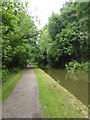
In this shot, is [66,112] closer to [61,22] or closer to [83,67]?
[83,67]

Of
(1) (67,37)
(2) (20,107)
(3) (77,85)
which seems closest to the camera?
(2) (20,107)

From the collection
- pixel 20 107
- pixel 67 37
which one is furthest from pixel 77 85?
pixel 67 37

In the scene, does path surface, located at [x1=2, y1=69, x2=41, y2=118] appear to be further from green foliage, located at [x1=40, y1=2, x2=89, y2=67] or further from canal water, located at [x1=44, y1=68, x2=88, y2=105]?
green foliage, located at [x1=40, y1=2, x2=89, y2=67]

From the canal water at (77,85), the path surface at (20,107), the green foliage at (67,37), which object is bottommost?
the canal water at (77,85)

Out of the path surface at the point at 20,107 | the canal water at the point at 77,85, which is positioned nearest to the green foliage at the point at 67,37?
the canal water at the point at 77,85

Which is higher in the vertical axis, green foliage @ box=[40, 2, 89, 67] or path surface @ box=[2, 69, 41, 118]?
green foliage @ box=[40, 2, 89, 67]

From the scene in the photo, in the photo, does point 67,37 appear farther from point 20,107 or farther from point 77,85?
point 20,107

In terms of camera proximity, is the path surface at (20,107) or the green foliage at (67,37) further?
the green foliage at (67,37)

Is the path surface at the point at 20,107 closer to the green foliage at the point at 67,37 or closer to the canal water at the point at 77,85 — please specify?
the canal water at the point at 77,85

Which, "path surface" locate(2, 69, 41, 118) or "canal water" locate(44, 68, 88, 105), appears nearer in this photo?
"path surface" locate(2, 69, 41, 118)

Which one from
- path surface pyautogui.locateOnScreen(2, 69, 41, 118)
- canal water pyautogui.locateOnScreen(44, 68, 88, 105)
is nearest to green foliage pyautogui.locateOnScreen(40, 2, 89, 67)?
canal water pyautogui.locateOnScreen(44, 68, 88, 105)

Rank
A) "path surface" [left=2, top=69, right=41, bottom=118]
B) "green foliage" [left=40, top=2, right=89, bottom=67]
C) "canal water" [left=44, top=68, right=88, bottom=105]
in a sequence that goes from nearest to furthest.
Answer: "path surface" [left=2, top=69, right=41, bottom=118], "canal water" [left=44, top=68, right=88, bottom=105], "green foliage" [left=40, top=2, right=89, bottom=67]

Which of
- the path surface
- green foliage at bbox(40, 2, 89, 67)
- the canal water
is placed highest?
green foliage at bbox(40, 2, 89, 67)

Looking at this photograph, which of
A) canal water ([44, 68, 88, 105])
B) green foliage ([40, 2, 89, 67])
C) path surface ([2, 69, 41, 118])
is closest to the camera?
path surface ([2, 69, 41, 118])
